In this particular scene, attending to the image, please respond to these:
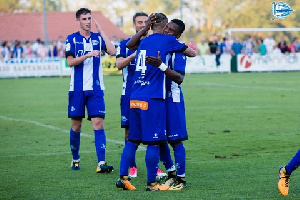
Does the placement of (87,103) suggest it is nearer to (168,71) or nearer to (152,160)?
(152,160)

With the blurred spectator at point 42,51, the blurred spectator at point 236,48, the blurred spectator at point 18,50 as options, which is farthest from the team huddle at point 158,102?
the blurred spectator at point 42,51

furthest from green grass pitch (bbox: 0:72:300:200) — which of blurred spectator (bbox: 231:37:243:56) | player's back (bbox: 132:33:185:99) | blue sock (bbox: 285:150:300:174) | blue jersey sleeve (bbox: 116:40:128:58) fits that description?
blurred spectator (bbox: 231:37:243:56)

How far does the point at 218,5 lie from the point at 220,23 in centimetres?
300

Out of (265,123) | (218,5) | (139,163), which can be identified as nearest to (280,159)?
(139,163)

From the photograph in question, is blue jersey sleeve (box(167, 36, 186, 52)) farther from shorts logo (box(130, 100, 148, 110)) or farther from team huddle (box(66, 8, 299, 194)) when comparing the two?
shorts logo (box(130, 100, 148, 110))

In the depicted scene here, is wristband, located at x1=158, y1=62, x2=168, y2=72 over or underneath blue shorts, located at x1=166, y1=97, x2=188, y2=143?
over

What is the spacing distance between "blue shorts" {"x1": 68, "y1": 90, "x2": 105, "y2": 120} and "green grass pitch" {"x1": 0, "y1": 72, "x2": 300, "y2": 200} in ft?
2.56

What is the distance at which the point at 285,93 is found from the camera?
85.6 feet

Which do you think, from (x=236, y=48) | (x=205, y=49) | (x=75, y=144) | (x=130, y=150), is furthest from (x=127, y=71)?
(x=205, y=49)

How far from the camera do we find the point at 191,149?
1266 cm

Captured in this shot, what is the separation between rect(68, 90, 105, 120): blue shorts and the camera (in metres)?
10.9

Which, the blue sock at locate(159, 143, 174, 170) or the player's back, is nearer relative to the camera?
the player's back

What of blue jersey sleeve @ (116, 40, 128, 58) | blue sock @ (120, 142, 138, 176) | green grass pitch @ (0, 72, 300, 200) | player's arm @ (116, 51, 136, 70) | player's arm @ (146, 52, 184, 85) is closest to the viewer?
player's arm @ (146, 52, 184, 85)

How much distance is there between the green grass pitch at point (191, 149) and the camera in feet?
29.0
